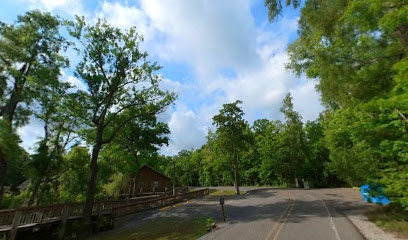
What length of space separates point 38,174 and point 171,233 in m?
12.8

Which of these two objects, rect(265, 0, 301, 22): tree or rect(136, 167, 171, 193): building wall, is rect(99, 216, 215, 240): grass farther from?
rect(136, 167, 171, 193): building wall

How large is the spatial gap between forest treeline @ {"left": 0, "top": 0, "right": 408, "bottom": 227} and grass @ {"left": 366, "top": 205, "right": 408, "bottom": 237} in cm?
163

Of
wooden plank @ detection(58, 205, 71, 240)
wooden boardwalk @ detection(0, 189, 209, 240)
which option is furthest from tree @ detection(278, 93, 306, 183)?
wooden plank @ detection(58, 205, 71, 240)

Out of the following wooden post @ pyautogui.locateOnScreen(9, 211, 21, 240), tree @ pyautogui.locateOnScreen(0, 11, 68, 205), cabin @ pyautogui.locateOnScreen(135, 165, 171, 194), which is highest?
tree @ pyautogui.locateOnScreen(0, 11, 68, 205)

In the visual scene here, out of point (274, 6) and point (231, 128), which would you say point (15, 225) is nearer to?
point (274, 6)

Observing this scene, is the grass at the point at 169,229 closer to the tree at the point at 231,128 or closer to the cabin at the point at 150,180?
the tree at the point at 231,128

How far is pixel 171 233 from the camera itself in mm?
12750

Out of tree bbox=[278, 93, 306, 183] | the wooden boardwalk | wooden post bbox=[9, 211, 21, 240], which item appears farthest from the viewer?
tree bbox=[278, 93, 306, 183]

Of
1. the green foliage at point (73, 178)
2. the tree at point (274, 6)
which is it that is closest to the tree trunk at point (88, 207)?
the green foliage at point (73, 178)

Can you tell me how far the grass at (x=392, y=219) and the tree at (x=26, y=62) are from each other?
2078 cm

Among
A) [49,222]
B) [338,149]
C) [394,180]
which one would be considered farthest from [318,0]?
[49,222]

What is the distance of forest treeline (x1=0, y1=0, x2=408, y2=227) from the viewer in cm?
831

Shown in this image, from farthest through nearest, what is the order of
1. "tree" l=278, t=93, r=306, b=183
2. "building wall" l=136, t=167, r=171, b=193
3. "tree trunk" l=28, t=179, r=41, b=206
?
"tree" l=278, t=93, r=306, b=183
"building wall" l=136, t=167, r=171, b=193
"tree trunk" l=28, t=179, r=41, b=206

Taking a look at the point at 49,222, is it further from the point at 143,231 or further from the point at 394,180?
the point at 394,180
